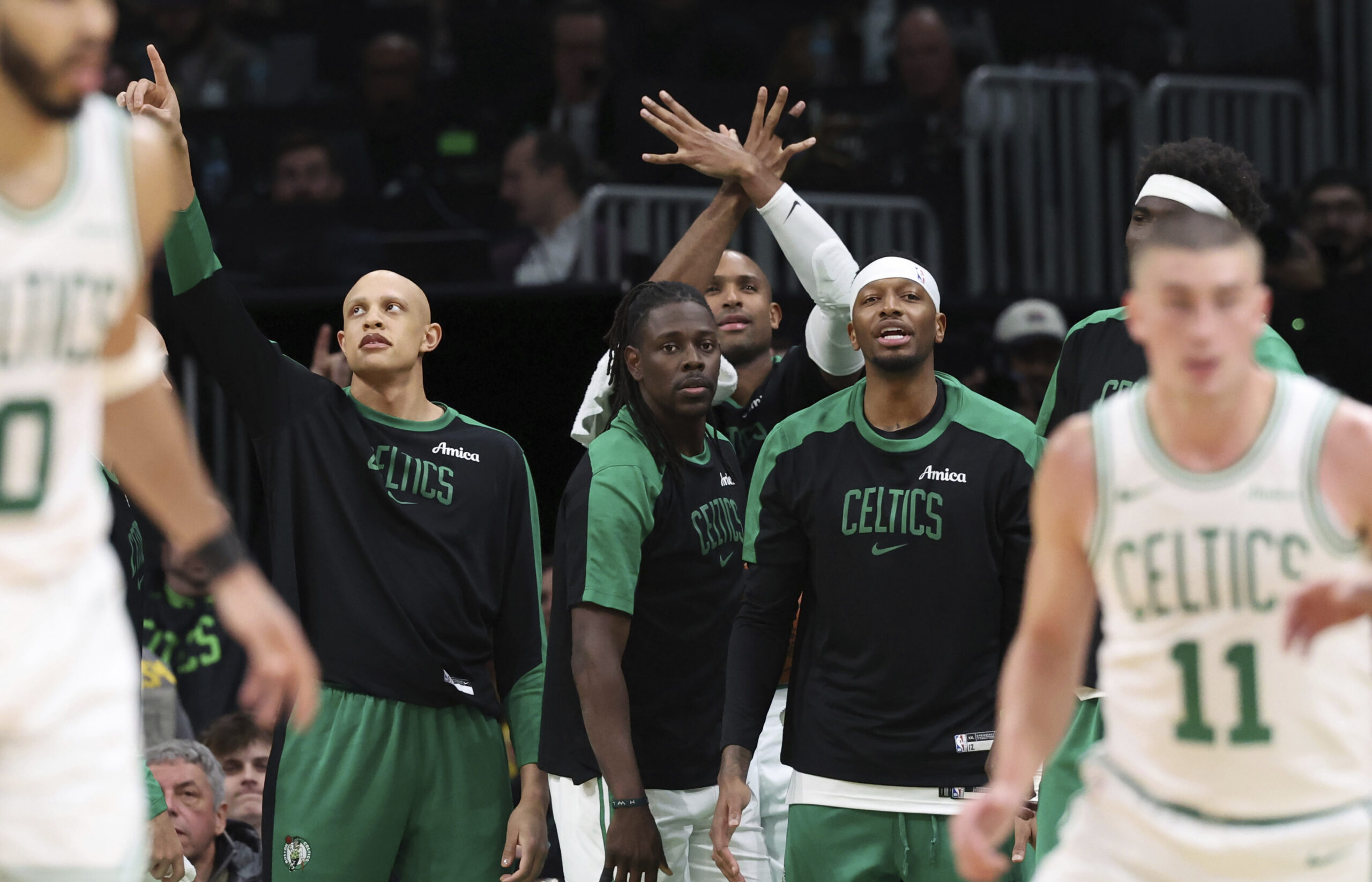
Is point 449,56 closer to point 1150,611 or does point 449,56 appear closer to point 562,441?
point 562,441

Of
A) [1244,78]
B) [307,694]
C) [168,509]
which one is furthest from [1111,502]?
[1244,78]

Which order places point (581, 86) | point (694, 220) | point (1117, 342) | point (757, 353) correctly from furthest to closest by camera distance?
point (581, 86), point (694, 220), point (757, 353), point (1117, 342)

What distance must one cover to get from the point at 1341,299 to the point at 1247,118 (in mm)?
2463

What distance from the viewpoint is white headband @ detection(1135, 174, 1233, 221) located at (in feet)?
15.3

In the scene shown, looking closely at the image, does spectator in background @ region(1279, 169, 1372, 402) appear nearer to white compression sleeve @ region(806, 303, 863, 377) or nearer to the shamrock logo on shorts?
white compression sleeve @ region(806, 303, 863, 377)

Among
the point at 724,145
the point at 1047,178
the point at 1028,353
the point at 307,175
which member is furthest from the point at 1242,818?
the point at 307,175

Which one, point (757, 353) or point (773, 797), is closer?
point (773, 797)

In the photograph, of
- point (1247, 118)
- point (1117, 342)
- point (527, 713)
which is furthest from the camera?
point (1247, 118)

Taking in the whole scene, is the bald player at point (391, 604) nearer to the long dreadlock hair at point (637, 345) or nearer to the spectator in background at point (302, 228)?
the long dreadlock hair at point (637, 345)

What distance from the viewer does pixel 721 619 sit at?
210 inches

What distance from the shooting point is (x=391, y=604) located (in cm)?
498

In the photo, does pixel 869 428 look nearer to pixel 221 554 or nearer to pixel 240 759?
pixel 221 554

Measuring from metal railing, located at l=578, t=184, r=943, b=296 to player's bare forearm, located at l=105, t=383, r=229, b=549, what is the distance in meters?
5.21

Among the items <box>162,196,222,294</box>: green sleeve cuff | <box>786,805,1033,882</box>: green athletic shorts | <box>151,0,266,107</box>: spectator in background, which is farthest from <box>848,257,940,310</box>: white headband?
<box>151,0,266,107</box>: spectator in background
